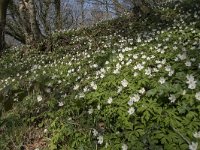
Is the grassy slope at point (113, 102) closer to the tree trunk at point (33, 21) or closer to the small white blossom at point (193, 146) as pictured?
the small white blossom at point (193, 146)

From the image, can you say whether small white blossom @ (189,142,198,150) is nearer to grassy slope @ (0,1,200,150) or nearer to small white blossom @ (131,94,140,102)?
grassy slope @ (0,1,200,150)

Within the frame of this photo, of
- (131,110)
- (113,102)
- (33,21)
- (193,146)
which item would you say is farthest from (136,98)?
(33,21)

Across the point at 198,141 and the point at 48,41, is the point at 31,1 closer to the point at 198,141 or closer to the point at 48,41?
the point at 48,41

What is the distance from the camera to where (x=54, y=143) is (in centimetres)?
502

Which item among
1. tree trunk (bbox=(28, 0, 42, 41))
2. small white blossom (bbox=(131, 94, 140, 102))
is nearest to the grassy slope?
small white blossom (bbox=(131, 94, 140, 102))

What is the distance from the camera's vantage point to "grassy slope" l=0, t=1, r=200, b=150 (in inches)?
169

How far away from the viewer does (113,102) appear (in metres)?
5.02

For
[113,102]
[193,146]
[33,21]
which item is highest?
[193,146]

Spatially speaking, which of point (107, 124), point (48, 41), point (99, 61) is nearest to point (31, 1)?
point (48, 41)

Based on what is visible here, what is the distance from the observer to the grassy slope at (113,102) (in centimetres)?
428

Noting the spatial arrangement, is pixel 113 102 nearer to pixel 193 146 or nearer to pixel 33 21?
pixel 193 146

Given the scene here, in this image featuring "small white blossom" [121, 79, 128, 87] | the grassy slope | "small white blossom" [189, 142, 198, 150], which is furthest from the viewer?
→ "small white blossom" [121, 79, 128, 87]

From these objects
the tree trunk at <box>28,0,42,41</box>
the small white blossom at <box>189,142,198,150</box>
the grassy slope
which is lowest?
the tree trunk at <box>28,0,42,41</box>

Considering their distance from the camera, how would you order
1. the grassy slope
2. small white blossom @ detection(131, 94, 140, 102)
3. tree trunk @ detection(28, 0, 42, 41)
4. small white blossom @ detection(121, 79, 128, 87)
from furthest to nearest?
tree trunk @ detection(28, 0, 42, 41), small white blossom @ detection(121, 79, 128, 87), small white blossom @ detection(131, 94, 140, 102), the grassy slope
